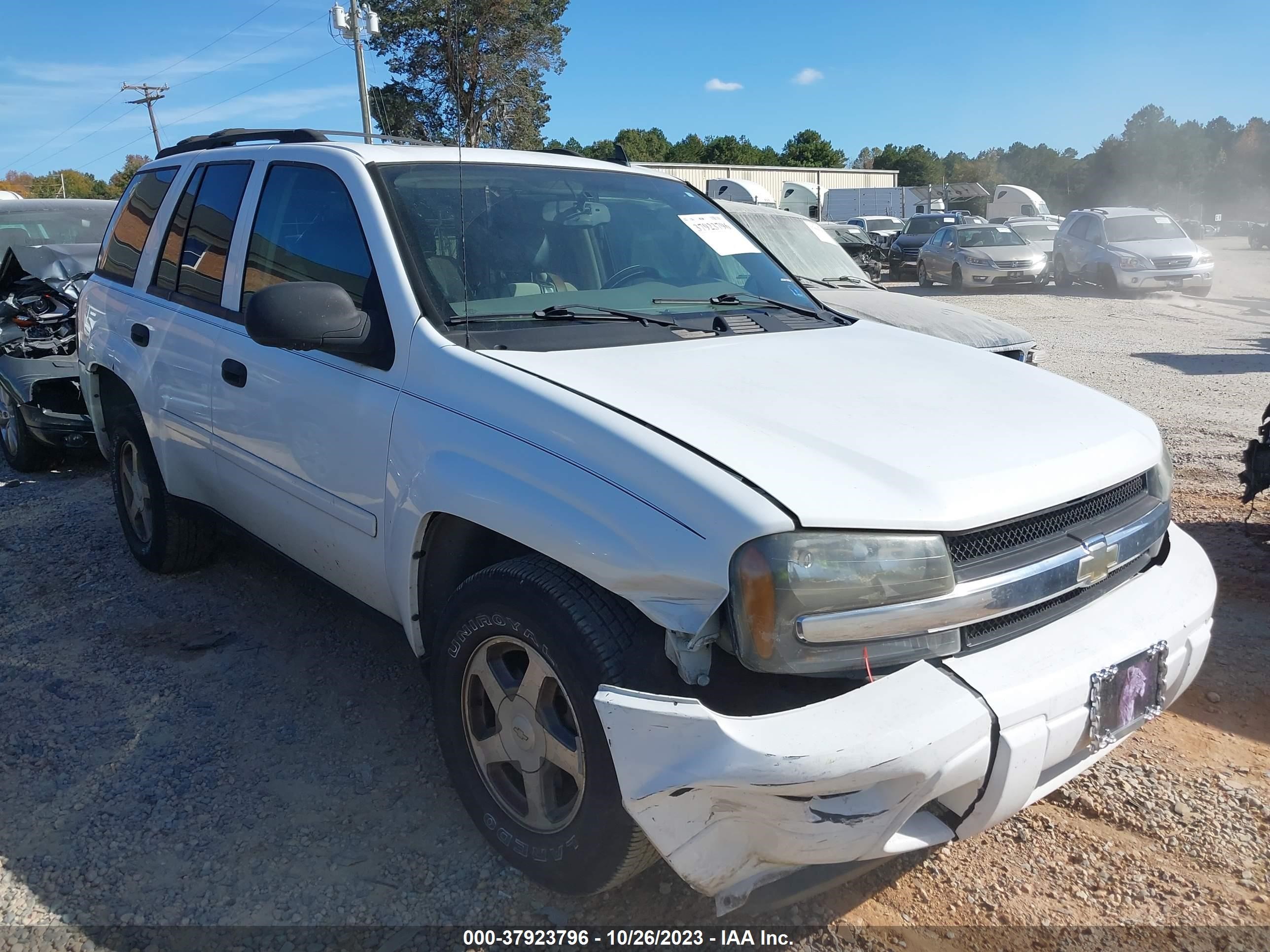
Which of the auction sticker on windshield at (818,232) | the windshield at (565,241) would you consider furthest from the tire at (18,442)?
the auction sticker on windshield at (818,232)

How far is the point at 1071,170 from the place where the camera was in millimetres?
79625

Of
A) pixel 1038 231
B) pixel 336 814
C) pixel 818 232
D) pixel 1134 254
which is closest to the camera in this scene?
pixel 336 814

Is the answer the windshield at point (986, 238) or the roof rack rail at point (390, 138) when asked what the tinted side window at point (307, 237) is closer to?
the roof rack rail at point (390, 138)

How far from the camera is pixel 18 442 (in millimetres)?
6641

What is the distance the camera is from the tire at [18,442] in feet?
21.6

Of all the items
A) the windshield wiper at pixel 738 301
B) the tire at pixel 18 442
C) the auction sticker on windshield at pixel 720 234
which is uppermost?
the auction sticker on windshield at pixel 720 234

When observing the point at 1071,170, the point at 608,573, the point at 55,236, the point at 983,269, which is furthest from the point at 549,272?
the point at 1071,170

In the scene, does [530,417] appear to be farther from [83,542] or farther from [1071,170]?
[1071,170]

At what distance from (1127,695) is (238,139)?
383 cm

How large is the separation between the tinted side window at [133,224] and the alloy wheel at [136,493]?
78cm

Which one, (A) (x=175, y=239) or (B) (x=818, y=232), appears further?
(B) (x=818, y=232)

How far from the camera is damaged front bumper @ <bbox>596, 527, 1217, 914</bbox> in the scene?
5.88 feet

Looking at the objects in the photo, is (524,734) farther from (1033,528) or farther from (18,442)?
(18,442)

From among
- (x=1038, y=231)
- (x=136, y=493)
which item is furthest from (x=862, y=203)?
(x=136, y=493)
